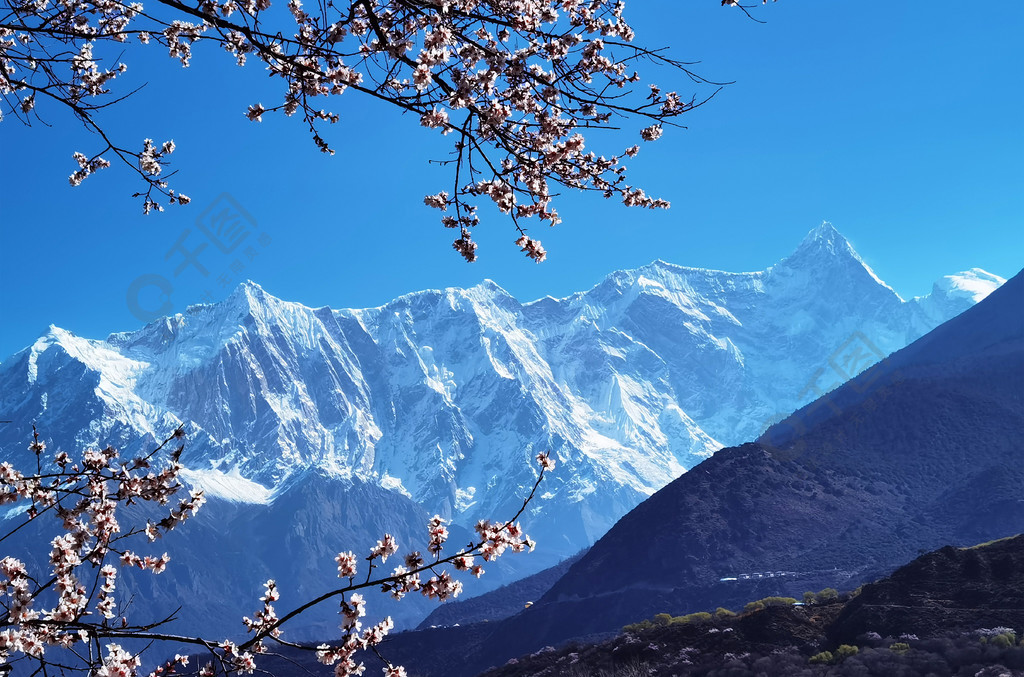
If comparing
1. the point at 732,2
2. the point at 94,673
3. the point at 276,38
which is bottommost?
the point at 94,673

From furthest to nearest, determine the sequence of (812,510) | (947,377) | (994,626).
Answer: (947,377) → (812,510) → (994,626)

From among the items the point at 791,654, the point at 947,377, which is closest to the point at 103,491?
the point at 791,654

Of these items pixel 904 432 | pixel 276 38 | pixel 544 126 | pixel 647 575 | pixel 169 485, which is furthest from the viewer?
pixel 904 432

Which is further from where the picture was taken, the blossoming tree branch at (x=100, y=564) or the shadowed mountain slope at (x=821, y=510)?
the shadowed mountain slope at (x=821, y=510)

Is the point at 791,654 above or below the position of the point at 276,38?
below

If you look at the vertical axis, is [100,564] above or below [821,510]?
above

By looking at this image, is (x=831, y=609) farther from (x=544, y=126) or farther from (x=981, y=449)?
(x=981, y=449)

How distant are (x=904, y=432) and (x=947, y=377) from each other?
68.2ft

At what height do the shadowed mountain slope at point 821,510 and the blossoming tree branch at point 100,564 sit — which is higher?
the blossoming tree branch at point 100,564

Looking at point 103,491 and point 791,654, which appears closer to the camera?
point 103,491

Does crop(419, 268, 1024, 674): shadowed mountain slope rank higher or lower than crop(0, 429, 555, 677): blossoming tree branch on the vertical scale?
lower

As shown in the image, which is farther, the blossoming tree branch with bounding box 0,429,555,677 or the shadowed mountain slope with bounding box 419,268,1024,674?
the shadowed mountain slope with bounding box 419,268,1024,674

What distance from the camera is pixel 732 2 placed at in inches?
221

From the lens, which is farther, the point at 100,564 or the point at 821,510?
the point at 821,510
